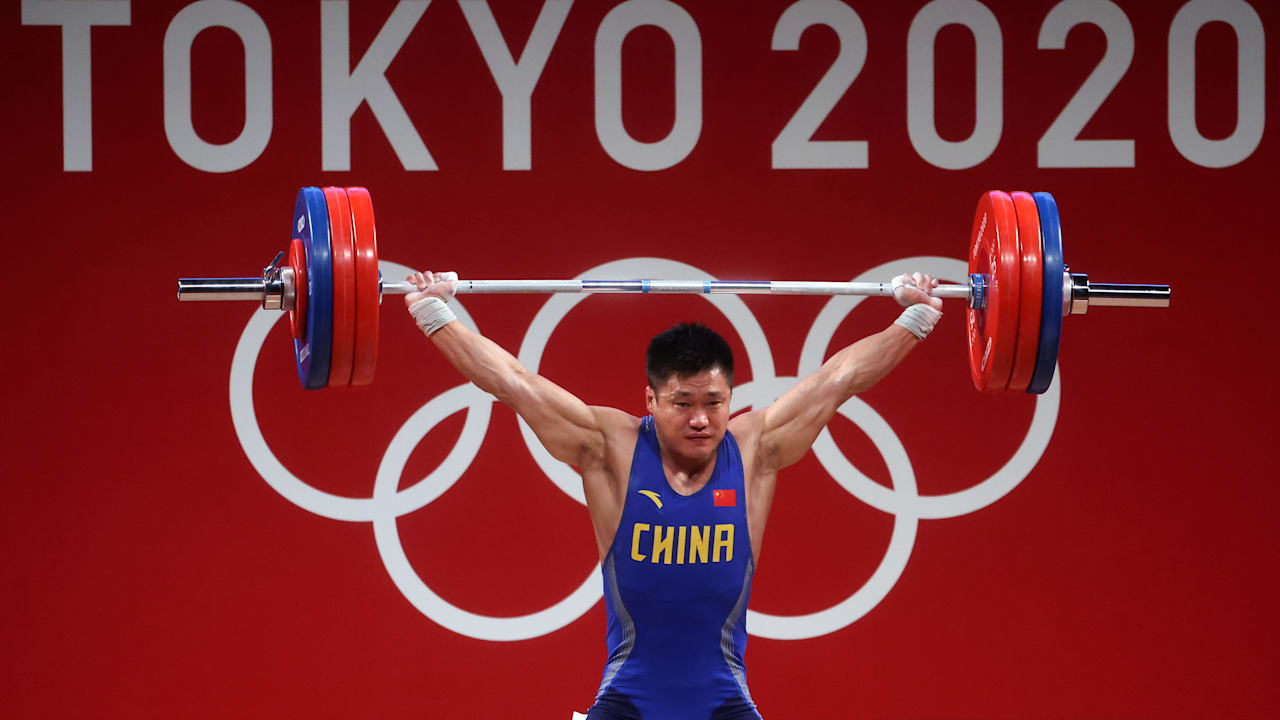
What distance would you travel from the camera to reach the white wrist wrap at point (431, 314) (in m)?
2.90

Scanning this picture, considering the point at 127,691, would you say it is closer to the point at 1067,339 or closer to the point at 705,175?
the point at 705,175

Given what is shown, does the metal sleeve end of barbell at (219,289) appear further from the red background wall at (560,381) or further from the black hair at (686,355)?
the red background wall at (560,381)

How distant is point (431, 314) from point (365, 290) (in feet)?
0.65

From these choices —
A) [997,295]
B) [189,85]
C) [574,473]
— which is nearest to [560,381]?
[574,473]

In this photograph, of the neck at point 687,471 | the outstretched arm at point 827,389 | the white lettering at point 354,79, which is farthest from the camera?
the white lettering at point 354,79

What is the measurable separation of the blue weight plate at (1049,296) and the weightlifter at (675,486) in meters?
0.29

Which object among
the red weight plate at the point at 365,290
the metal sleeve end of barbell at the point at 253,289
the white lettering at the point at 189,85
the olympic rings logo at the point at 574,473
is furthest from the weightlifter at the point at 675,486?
the white lettering at the point at 189,85

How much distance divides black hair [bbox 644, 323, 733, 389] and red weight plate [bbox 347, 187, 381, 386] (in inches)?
24.5

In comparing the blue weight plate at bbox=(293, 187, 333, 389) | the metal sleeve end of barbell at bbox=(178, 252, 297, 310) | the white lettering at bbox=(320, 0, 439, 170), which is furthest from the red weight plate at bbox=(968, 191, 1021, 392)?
the white lettering at bbox=(320, 0, 439, 170)

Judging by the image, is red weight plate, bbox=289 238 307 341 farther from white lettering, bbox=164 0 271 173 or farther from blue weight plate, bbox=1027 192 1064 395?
blue weight plate, bbox=1027 192 1064 395

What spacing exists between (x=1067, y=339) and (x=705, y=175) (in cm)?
130

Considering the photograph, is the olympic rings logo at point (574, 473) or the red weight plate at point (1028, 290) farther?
the olympic rings logo at point (574, 473)

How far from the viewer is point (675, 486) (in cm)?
284

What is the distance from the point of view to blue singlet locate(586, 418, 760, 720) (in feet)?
9.11
